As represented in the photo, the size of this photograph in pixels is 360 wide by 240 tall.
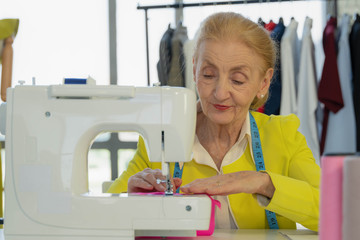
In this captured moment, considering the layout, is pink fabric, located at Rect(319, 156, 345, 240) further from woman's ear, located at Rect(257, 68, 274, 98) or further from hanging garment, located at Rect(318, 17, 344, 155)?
hanging garment, located at Rect(318, 17, 344, 155)

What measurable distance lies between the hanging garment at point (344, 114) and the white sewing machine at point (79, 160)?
213 cm

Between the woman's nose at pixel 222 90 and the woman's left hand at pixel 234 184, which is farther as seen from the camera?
the woman's nose at pixel 222 90

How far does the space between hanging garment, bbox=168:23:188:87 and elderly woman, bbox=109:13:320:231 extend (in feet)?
4.92

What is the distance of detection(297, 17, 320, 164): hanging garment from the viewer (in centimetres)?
313

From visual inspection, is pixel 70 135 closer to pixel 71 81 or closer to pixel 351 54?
pixel 71 81

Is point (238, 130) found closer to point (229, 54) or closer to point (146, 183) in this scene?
point (229, 54)

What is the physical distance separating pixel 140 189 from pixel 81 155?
0.80 ft

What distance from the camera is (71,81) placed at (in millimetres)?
1148

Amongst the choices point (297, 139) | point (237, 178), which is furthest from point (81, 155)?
point (297, 139)

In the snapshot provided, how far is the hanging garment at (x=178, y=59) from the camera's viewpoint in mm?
3182

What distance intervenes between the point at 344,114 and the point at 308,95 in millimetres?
268

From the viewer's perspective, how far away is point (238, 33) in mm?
1533

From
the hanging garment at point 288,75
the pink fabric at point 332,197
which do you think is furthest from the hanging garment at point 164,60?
the pink fabric at point 332,197

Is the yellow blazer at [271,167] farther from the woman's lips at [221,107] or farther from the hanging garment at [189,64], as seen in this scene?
the hanging garment at [189,64]
